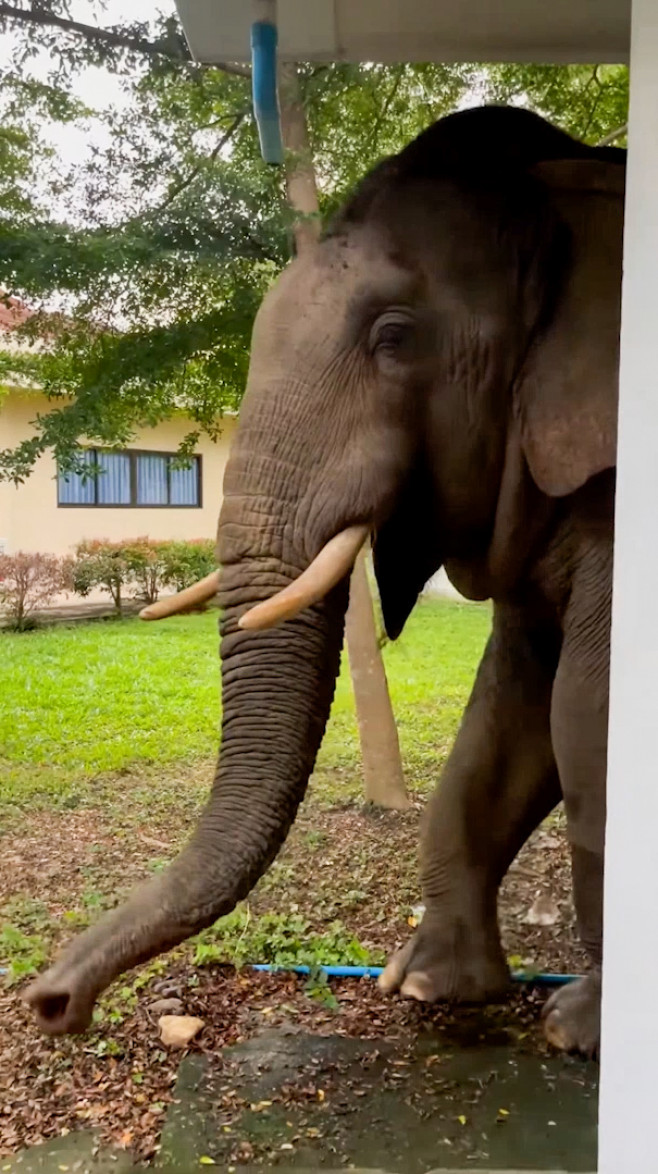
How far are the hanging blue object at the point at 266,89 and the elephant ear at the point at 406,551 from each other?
0.61 m

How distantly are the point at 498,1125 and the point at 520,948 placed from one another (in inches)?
16.7

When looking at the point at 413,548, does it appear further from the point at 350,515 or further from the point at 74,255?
the point at 74,255

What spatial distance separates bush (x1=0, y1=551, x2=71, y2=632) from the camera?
1.64 metres

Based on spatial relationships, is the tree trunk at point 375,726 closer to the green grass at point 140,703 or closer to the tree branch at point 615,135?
the green grass at point 140,703

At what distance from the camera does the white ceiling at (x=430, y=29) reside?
127 centimetres

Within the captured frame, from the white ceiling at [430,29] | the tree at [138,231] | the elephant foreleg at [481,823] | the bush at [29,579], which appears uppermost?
the white ceiling at [430,29]

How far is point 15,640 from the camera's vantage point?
174cm

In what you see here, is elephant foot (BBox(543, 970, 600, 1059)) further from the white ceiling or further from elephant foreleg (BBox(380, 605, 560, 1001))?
the white ceiling

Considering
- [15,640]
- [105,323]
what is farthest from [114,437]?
[15,640]

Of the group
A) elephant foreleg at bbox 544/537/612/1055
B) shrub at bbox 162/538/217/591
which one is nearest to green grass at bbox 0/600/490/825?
shrub at bbox 162/538/217/591

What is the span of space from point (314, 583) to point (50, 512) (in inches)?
28.1

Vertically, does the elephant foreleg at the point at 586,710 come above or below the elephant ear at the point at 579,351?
below

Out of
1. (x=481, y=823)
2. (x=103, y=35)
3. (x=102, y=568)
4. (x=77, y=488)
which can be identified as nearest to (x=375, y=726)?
(x=481, y=823)

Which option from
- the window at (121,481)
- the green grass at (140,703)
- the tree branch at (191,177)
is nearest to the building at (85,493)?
the window at (121,481)
